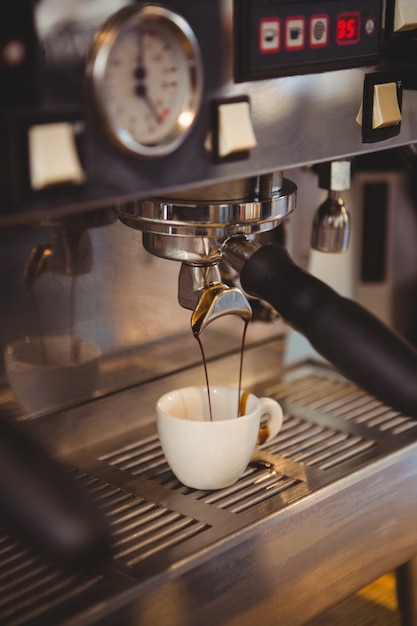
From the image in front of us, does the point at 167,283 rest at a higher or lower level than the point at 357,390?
higher

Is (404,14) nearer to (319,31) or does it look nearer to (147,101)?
(319,31)

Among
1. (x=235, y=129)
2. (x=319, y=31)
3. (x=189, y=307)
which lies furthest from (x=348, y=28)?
(x=189, y=307)

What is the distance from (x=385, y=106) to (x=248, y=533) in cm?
35

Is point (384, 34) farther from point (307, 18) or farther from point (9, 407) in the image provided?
point (9, 407)

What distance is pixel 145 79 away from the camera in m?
0.55

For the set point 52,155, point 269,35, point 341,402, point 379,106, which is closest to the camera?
point 52,155

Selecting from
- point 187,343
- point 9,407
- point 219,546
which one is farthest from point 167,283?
point 219,546

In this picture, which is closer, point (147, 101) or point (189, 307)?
point (147, 101)

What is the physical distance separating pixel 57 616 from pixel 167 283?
379 mm

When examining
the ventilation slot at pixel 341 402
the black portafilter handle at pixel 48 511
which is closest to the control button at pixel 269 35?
the black portafilter handle at pixel 48 511

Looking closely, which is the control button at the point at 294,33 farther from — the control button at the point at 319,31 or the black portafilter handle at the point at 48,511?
the black portafilter handle at the point at 48,511

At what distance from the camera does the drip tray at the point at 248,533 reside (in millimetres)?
659

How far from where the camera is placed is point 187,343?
0.96 meters

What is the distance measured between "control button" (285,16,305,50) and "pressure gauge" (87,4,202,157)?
0.27 ft
